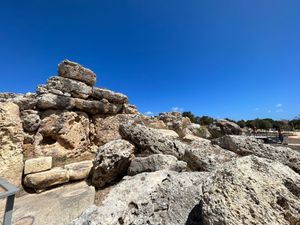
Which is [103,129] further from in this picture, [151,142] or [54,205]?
[54,205]

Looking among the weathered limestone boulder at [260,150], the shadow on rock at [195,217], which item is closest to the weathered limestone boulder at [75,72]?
the weathered limestone boulder at [260,150]

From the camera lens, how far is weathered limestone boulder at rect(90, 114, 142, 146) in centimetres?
783

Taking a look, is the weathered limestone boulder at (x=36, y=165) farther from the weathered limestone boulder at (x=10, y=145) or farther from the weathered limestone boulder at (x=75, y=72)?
the weathered limestone boulder at (x=75, y=72)

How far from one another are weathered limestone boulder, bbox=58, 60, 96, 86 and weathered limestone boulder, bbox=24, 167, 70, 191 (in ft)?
14.1

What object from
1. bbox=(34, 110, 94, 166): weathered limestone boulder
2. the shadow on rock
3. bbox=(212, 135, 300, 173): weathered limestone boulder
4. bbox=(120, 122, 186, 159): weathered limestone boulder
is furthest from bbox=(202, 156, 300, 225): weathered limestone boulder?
bbox=(34, 110, 94, 166): weathered limestone boulder

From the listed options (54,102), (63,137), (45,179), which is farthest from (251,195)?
(54,102)

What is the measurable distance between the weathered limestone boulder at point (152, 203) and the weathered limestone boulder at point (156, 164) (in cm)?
92

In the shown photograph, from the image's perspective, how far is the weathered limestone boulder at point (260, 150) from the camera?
3839mm

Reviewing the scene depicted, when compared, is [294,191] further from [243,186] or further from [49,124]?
[49,124]

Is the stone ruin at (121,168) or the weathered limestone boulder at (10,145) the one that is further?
the weathered limestone boulder at (10,145)

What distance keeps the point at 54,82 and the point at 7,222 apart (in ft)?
20.4

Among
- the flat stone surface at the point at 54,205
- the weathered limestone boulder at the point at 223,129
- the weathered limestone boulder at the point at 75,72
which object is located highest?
the weathered limestone boulder at the point at 75,72

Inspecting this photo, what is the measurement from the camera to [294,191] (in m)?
1.86

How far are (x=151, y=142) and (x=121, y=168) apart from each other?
98 centimetres
